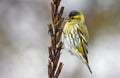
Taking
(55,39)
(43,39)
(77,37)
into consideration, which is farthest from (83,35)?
(43,39)

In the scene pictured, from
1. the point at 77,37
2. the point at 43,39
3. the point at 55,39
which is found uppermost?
the point at 55,39

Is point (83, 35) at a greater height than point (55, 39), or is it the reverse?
point (55, 39)

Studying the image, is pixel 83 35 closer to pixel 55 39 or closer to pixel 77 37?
pixel 77 37

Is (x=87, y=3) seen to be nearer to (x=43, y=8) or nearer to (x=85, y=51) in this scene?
(x=43, y=8)

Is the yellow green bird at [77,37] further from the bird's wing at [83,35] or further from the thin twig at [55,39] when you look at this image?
the thin twig at [55,39]

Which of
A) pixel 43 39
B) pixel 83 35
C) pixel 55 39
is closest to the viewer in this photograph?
pixel 55 39

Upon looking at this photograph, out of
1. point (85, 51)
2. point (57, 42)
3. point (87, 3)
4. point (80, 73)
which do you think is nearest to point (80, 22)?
point (85, 51)

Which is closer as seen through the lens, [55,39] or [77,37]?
[55,39]

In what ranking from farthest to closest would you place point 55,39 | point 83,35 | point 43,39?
point 43,39
point 83,35
point 55,39

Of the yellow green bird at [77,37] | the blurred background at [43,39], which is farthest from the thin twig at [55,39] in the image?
the blurred background at [43,39]
